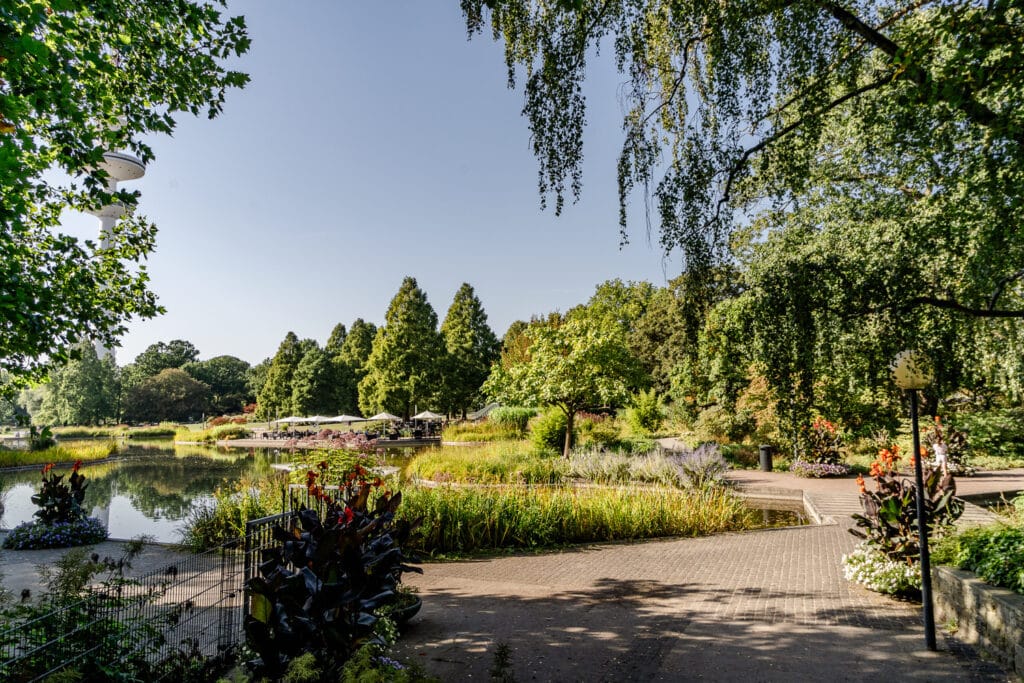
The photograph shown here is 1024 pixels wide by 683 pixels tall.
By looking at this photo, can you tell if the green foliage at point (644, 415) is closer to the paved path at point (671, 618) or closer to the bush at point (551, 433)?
the bush at point (551, 433)

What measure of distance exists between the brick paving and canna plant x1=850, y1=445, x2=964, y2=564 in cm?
60

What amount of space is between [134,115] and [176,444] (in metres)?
37.5

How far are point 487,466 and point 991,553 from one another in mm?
11180

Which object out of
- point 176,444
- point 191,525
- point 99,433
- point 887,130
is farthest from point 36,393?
→ point 887,130

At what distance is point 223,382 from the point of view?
75688 mm

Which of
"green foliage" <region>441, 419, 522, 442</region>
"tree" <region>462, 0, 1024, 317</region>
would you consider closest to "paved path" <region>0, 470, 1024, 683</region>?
"tree" <region>462, 0, 1024, 317</region>

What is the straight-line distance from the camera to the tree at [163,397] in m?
61.0

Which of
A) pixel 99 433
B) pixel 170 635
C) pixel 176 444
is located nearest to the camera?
pixel 170 635

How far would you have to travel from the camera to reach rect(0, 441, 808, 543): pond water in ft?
40.1

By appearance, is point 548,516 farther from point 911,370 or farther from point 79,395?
point 79,395

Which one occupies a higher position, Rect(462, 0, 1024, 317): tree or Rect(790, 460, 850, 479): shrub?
Rect(462, 0, 1024, 317): tree

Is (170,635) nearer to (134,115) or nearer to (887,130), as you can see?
(134,115)

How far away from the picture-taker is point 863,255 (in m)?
6.95

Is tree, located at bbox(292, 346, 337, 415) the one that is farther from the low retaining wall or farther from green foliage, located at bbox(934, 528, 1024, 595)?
the low retaining wall
